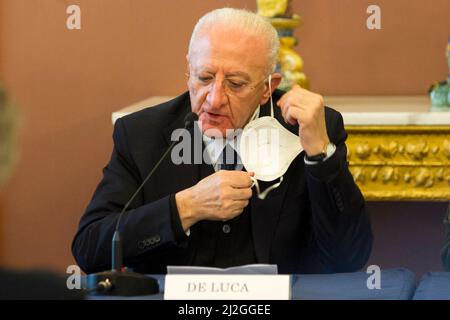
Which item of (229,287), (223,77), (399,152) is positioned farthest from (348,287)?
(399,152)

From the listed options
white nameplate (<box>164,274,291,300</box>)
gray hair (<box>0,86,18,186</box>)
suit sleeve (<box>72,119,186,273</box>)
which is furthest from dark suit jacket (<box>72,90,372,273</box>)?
gray hair (<box>0,86,18,186</box>)

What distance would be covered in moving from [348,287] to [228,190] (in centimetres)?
43

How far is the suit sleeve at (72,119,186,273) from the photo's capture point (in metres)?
2.43

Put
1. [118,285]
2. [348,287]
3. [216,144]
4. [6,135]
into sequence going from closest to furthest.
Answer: [6,135] < [118,285] < [348,287] < [216,144]

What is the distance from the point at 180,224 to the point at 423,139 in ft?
4.22

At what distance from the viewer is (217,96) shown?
254cm

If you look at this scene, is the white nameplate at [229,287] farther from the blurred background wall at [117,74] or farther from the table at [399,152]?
the blurred background wall at [117,74]

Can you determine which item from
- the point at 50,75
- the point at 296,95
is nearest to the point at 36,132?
the point at 50,75

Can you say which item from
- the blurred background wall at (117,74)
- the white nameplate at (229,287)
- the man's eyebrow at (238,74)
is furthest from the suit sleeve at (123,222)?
the blurred background wall at (117,74)

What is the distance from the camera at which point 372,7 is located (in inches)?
154

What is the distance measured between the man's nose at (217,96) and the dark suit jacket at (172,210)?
7.6 inches

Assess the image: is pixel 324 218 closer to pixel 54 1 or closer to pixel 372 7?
pixel 372 7

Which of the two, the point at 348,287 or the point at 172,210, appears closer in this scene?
the point at 348,287

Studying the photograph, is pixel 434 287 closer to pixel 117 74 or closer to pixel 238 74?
pixel 238 74
